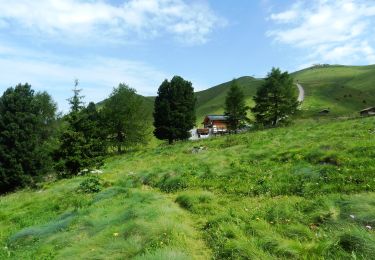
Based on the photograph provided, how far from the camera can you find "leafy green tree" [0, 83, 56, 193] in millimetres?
46156

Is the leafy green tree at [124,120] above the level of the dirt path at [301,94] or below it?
below

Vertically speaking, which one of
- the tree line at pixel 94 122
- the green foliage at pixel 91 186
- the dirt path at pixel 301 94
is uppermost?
the dirt path at pixel 301 94

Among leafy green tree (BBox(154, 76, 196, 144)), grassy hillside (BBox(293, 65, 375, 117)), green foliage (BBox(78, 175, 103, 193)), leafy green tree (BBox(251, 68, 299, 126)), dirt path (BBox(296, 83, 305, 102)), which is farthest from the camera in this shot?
dirt path (BBox(296, 83, 305, 102))

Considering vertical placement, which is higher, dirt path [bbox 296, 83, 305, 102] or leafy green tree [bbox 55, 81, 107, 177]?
dirt path [bbox 296, 83, 305, 102]

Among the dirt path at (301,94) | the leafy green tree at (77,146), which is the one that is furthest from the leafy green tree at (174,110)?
the dirt path at (301,94)

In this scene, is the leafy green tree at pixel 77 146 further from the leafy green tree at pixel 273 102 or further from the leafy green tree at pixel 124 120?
the leafy green tree at pixel 273 102

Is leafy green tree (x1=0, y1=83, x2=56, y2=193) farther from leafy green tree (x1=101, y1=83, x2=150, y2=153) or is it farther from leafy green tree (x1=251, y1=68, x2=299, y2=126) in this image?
leafy green tree (x1=251, y1=68, x2=299, y2=126)

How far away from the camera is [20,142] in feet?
157

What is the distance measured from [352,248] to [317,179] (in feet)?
20.9

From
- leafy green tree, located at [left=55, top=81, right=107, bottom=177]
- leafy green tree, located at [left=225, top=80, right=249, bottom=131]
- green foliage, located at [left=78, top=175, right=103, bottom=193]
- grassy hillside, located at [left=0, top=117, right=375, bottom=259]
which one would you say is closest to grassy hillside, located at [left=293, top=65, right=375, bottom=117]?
leafy green tree, located at [left=225, top=80, right=249, bottom=131]

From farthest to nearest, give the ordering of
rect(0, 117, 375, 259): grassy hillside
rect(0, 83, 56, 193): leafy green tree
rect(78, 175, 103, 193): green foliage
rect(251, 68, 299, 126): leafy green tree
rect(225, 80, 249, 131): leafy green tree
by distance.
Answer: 1. rect(225, 80, 249, 131): leafy green tree
2. rect(251, 68, 299, 126): leafy green tree
3. rect(0, 83, 56, 193): leafy green tree
4. rect(78, 175, 103, 193): green foliage
5. rect(0, 117, 375, 259): grassy hillside

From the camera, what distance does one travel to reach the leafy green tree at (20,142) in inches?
1817

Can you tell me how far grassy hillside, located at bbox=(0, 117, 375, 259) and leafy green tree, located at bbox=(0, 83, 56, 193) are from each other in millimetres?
29084

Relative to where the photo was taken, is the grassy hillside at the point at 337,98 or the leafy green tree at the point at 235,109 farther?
the grassy hillside at the point at 337,98
